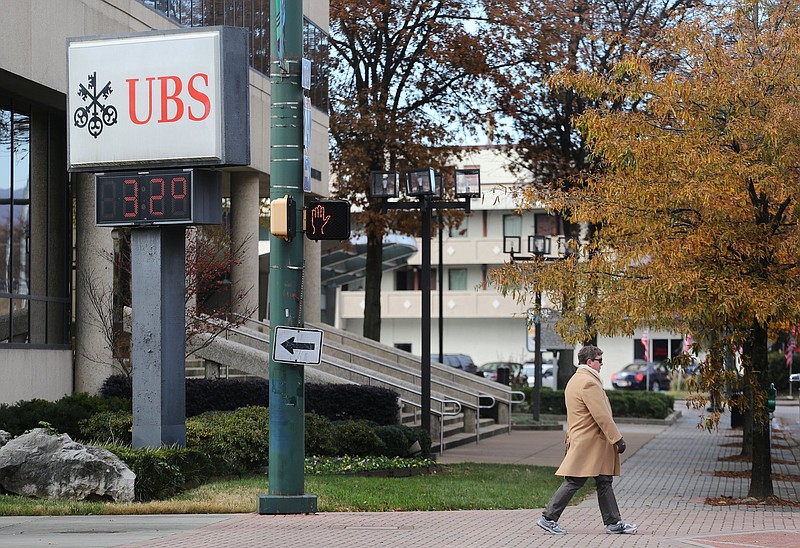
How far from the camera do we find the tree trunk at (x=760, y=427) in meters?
16.6

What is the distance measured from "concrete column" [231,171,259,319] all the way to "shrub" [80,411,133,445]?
37.3 ft

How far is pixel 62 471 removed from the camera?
1347 cm

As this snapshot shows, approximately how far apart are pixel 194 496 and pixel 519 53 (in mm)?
24107

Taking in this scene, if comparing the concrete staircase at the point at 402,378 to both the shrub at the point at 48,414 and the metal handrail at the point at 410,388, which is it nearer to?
the metal handrail at the point at 410,388

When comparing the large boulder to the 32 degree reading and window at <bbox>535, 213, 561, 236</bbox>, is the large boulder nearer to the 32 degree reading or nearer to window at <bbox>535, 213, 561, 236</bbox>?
the 32 degree reading

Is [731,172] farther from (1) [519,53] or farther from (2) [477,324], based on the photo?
(2) [477,324]

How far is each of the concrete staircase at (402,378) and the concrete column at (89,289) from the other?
190 centimetres

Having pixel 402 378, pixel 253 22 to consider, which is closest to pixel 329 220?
pixel 402 378

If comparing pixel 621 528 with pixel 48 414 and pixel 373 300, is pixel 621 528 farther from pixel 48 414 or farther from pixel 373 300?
pixel 373 300

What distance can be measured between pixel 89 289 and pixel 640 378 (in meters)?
39.5

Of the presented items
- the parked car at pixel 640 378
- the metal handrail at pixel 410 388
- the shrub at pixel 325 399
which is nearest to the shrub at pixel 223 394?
the shrub at pixel 325 399

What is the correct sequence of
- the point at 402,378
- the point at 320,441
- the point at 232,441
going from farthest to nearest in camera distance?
the point at 402,378 < the point at 320,441 < the point at 232,441

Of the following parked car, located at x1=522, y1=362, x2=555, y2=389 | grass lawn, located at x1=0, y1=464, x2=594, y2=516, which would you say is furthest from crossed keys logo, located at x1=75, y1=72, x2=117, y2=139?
parked car, located at x1=522, y1=362, x2=555, y2=389

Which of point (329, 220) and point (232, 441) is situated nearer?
point (329, 220)
